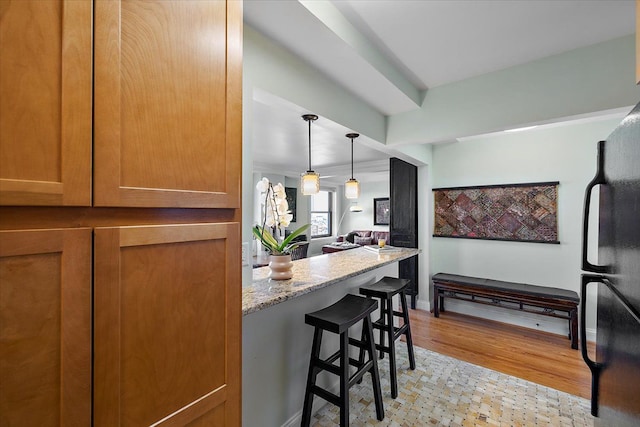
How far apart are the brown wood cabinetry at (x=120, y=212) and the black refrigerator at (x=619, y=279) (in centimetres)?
114

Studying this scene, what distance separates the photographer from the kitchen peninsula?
60.7 inches

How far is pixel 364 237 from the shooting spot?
823cm

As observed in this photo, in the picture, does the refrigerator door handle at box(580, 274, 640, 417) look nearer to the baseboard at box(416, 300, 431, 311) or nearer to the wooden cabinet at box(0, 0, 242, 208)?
the wooden cabinet at box(0, 0, 242, 208)

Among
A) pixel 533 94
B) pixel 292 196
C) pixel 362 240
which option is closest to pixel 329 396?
pixel 533 94

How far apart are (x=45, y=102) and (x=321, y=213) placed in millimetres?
8430

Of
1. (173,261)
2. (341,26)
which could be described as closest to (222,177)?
(173,261)

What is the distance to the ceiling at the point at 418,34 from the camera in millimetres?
1503

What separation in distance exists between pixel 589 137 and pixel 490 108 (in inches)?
79.2

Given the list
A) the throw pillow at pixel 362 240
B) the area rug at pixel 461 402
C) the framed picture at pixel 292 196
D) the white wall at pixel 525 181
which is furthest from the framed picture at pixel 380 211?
the area rug at pixel 461 402

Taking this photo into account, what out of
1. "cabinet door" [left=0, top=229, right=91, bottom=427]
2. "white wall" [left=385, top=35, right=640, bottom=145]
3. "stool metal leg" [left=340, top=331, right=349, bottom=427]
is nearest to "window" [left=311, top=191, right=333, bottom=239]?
"white wall" [left=385, top=35, right=640, bottom=145]

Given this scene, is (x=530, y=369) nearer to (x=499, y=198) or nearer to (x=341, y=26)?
(x=499, y=198)

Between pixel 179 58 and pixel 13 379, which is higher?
pixel 179 58

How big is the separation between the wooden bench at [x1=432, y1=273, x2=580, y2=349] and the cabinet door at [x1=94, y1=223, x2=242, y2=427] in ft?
12.0

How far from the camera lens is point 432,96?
8.45ft
